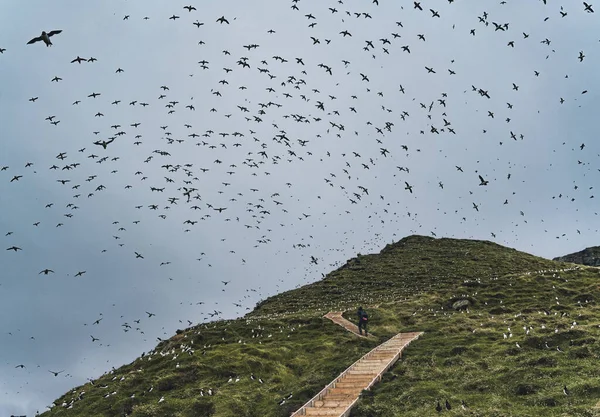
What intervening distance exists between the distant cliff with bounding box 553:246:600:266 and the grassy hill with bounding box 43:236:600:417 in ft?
240

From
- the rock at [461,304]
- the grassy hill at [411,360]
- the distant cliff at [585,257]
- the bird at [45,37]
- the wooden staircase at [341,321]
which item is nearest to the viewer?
the bird at [45,37]

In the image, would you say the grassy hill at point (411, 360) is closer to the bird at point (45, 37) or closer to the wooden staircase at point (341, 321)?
the wooden staircase at point (341, 321)

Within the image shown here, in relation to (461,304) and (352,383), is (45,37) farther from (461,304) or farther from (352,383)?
(461,304)

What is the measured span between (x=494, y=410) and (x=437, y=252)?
317 feet

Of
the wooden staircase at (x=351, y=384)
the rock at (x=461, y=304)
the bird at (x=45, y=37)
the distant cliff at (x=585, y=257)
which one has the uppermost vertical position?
the bird at (x=45, y=37)

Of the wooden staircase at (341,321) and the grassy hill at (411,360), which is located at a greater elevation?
the wooden staircase at (341,321)

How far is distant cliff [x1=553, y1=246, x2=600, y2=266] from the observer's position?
14248 centimetres

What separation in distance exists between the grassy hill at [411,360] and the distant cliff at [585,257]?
7329 centimetres

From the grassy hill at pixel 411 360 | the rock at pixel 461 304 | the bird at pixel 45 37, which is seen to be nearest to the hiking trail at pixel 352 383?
the grassy hill at pixel 411 360

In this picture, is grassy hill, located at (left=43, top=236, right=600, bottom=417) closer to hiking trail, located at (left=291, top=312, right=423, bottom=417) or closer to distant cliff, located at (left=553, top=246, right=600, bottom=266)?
hiking trail, located at (left=291, top=312, right=423, bottom=417)

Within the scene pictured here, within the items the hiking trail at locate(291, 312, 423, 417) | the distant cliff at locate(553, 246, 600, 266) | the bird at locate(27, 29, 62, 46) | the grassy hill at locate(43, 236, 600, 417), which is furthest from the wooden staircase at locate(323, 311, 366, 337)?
the distant cliff at locate(553, 246, 600, 266)

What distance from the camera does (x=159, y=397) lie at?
3759 cm

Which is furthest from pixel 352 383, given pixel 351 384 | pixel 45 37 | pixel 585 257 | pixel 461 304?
pixel 585 257

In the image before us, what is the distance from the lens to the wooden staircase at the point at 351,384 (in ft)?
88.9
